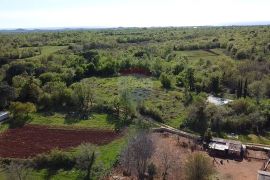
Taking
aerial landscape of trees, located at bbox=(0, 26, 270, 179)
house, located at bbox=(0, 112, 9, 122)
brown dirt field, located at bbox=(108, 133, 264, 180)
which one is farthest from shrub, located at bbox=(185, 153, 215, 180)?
house, located at bbox=(0, 112, 9, 122)

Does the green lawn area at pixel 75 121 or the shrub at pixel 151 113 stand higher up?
the shrub at pixel 151 113

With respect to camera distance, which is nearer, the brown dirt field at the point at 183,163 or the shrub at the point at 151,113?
the brown dirt field at the point at 183,163

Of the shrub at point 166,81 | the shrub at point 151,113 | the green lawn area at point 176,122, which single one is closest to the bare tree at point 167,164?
the green lawn area at point 176,122

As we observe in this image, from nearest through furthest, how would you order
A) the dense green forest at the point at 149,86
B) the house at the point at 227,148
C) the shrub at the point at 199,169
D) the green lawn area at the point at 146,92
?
1. the shrub at the point at 199,169
2. the house at the point at 227,148
3. the dense green forest at the point at 149,86
4. the green lawn area at the point at 146,92

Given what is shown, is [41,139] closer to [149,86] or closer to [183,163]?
[183,163]

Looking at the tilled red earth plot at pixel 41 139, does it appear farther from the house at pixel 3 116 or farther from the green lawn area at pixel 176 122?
the green lawn area at pixel 176 122

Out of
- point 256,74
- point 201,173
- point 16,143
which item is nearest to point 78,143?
point 16,143

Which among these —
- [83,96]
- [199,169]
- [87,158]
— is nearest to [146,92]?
[83,96]
